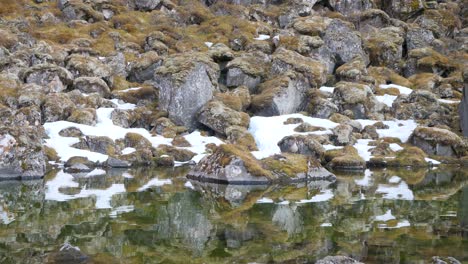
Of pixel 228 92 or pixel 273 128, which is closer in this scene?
pixel 273 128

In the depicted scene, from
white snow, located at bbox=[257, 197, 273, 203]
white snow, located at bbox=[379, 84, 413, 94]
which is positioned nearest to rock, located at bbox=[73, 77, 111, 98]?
white snow, located at bbox=[379, 84, 413, 94]

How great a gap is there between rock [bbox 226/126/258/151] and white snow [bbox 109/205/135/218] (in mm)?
29306

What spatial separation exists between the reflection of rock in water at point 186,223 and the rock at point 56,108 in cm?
3483

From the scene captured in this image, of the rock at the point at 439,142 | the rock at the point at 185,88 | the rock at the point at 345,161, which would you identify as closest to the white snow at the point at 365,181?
the rock at the point at 345,161

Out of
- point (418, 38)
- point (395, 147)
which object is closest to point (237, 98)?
point (395, 147)

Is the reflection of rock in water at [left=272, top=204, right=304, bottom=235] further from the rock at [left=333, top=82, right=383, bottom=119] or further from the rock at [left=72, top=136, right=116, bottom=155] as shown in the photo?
the rock at [left=333, top=82, right=383, bottom=119]

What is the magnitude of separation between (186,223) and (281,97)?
155ft

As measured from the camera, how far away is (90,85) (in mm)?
69688

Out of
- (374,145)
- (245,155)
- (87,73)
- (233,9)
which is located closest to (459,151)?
(374,145)

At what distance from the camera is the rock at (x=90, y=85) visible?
2729 inches

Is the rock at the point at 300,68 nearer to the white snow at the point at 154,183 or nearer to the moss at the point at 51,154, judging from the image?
the moss at the point at 51,154

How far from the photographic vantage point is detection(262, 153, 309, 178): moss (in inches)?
1544

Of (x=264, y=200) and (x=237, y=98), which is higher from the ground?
(x=237, y=98)

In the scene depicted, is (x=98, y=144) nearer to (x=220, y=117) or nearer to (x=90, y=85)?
(x=220, y=117)
